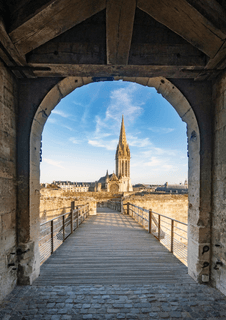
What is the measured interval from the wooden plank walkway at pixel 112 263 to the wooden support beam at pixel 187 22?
4473 mm

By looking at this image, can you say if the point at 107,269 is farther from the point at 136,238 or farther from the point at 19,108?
the point at 19,108

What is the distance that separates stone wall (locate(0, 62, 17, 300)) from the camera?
285cm

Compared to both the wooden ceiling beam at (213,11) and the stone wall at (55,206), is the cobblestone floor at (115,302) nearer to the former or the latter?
the wooden ceiling beam at (213,11)

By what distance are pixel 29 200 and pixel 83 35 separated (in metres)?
3.30

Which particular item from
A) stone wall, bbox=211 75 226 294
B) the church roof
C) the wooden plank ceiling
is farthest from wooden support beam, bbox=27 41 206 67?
the church roof

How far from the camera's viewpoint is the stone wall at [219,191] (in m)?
3.00

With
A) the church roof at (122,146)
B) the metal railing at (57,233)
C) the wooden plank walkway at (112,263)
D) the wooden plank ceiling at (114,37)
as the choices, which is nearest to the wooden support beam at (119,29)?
the wooden plank ceiling at (114,37)

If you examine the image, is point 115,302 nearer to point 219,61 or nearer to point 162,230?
point 219,61

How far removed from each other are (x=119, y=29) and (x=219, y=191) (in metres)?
3.36

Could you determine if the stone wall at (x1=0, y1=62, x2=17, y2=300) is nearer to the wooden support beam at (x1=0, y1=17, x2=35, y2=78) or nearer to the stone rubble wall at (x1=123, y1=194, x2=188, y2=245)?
the wooden support beam at (x1=0, y1=17, x2=35, y2=78)

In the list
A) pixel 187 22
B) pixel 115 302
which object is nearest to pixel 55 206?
pixel 115 302

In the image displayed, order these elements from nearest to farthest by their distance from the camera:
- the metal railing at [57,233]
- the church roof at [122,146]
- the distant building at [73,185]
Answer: the metal railing at [57,233]
the church roof at [122,146]
the distant building at [73,185]

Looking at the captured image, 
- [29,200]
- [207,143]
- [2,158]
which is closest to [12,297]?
[29,200]

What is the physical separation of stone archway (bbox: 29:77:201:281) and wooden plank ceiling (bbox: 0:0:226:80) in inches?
21.2
